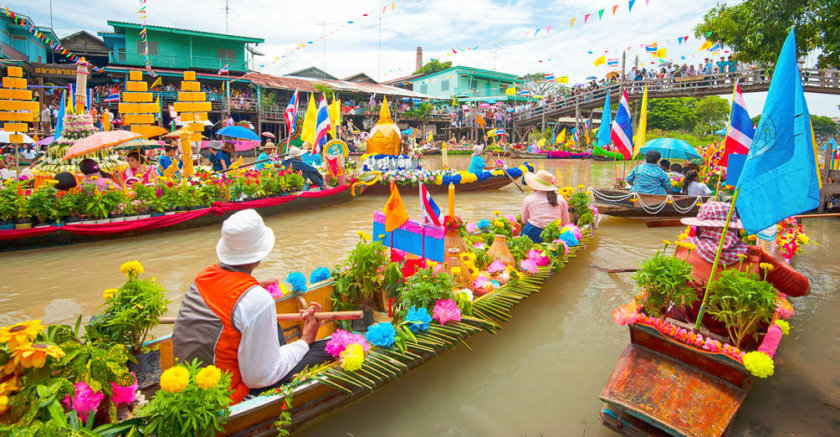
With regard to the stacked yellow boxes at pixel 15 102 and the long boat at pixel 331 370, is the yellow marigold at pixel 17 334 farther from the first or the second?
the stacked yellow boxes at pixel 15 102

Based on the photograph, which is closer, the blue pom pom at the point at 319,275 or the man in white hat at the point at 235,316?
the man in white hat at the point at 235,316

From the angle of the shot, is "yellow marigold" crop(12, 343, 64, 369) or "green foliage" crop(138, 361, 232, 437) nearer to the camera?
"yellow marigold" crop(12, 343, 64, 369)

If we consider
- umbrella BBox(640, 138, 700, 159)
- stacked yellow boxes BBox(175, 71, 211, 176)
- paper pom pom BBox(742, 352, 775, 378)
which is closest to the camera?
paper pom pom BBox(742, 352, 775, 378)

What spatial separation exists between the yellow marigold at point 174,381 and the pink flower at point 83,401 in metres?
0.40

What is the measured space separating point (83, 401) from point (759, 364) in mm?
3755

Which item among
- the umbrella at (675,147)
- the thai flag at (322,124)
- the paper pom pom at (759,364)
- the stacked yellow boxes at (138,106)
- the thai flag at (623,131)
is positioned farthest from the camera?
the thai flag at (322,124)

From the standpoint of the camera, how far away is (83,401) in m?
2.16

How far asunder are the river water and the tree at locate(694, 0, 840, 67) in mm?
3826

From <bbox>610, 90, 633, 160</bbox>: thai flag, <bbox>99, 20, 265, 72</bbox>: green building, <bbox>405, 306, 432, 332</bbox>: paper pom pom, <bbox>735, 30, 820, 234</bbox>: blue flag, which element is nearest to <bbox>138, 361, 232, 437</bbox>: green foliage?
<bbox>405, 306, 432, 332</bbox>: paper pom pom

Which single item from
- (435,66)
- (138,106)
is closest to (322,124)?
(138,106)

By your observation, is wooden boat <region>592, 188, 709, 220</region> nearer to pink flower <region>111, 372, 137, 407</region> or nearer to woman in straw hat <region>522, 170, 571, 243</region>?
woman in straw hat <region>522, 170, 571, 243</region>

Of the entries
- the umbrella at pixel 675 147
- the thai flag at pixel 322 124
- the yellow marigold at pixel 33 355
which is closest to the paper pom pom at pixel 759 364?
the yellow marigold at pixel 33 355

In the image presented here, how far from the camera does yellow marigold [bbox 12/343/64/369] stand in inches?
78.0

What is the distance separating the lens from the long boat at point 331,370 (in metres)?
2.56
